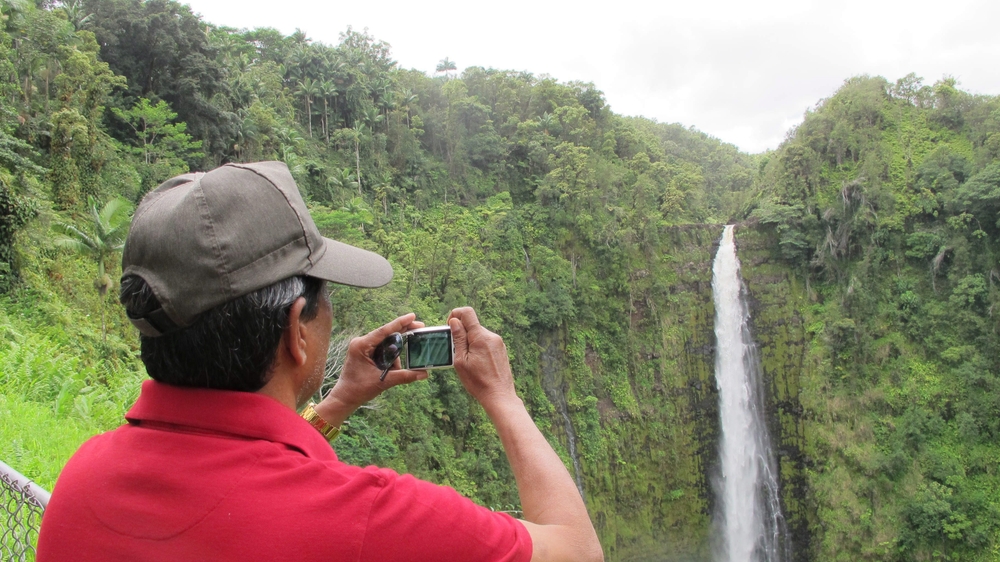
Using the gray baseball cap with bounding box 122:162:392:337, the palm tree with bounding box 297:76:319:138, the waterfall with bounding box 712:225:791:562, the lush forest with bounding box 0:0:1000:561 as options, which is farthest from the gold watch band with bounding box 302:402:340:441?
the palm tree with bounding box 297:76:319:138

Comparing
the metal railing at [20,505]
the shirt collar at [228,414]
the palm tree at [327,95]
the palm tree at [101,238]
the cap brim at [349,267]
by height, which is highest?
the palm tree at [327,95]

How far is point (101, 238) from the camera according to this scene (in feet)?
25.7

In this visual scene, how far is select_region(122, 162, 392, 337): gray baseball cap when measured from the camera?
2.74 ft

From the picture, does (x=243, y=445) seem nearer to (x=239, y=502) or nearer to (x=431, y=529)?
(x=239, y=502)

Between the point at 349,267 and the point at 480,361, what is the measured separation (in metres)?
0.39

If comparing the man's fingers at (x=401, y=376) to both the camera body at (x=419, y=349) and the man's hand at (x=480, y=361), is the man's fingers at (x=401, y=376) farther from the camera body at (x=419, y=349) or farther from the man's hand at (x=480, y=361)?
the man's hand at (x=480, y=361)

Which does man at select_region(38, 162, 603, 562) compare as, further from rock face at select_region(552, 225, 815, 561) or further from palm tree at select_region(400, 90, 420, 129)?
palm tree at select_region(400, 90, 420, 129)

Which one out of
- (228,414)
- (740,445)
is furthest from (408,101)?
(228,414)

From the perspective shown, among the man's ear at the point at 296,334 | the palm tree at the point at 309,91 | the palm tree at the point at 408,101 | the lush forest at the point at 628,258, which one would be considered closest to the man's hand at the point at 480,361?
the man's ear at the point at 296,334

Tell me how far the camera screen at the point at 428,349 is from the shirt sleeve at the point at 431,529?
1.77ft

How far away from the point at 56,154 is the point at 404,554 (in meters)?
12.2

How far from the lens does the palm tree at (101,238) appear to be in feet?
25.4

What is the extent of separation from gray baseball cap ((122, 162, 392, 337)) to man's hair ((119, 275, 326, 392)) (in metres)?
0.02

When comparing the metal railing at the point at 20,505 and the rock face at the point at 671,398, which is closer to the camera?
the metal railing at the point at 20,505
